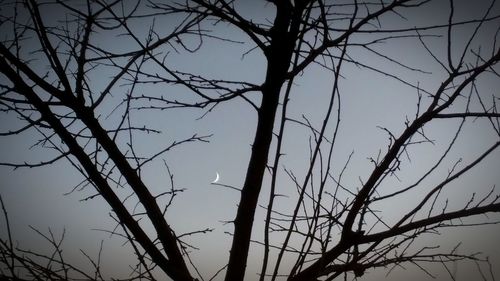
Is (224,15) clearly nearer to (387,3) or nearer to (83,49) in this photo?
(387,3)

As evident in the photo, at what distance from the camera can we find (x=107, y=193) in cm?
178

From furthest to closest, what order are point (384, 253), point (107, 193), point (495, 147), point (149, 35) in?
point (149, 35) → point (107, 193) → point (384, 253) → point (495, 147)

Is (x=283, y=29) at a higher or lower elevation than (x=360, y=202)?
higher

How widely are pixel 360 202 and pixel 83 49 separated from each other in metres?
1.84

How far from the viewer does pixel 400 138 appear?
1855mm

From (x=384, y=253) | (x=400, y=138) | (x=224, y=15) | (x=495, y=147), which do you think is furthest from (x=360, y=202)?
(x=224, y=15)

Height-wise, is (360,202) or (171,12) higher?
(171,12)

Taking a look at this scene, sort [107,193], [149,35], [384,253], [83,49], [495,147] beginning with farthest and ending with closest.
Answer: [149,35] → [83,49] → [107,193] → [384,253] → [495,147]

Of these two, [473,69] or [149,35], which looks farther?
[149,35]

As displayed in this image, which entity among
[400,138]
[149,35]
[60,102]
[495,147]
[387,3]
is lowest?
[495,147]

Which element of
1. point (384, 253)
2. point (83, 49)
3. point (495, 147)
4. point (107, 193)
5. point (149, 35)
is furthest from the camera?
point (149, 35)

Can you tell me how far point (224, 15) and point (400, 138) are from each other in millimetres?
1135

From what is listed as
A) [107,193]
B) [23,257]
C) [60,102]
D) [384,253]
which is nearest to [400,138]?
[384,253]

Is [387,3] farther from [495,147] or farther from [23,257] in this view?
[23,257]
